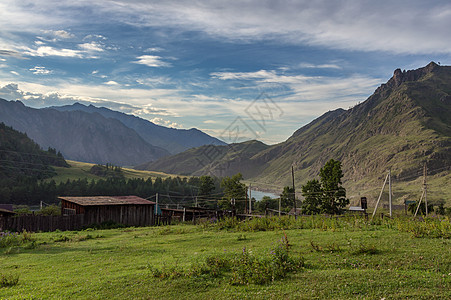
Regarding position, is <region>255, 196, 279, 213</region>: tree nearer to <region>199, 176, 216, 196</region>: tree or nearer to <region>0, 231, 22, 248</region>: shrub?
<region>199, 176, 216, 196</region>: tree

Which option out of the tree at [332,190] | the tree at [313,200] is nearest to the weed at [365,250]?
the tree at [332,190]

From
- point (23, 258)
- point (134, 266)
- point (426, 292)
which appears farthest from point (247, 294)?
Answer: point (23, 258)

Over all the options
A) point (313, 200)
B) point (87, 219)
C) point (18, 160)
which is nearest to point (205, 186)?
point (313, 200)

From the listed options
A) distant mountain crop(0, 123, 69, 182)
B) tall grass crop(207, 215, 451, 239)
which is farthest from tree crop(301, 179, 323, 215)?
distant mountain crop(0, 123, 69, 182)

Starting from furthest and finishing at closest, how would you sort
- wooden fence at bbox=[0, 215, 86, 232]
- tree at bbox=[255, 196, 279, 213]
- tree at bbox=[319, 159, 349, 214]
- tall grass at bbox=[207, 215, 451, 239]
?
tree at bbox=[255, 196, 279, 213] → tree at bbox=[319, 159, 349, 214] → wooden fence at bbox=[0, 215, 86, 232] → tall grass at bbox=[207, 215, 451, 239]

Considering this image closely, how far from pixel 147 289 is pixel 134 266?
11.0 feet

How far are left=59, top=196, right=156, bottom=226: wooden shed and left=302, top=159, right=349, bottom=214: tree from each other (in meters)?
37.0

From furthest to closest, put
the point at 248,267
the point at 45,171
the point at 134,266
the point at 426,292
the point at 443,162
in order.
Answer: the point at 443,162
the point at 45,171
the point at 134,266
the point at 248,267
the point at 426,292

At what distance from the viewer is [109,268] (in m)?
12.1

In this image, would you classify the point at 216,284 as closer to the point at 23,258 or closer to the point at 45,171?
the point at 23,258

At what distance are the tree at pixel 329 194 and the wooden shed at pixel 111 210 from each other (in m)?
37.0

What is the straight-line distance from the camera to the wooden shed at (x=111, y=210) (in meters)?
37.4

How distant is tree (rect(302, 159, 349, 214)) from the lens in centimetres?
6656

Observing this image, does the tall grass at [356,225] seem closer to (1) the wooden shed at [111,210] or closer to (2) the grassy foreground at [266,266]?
(2) the grassy foreground at [266,266]
